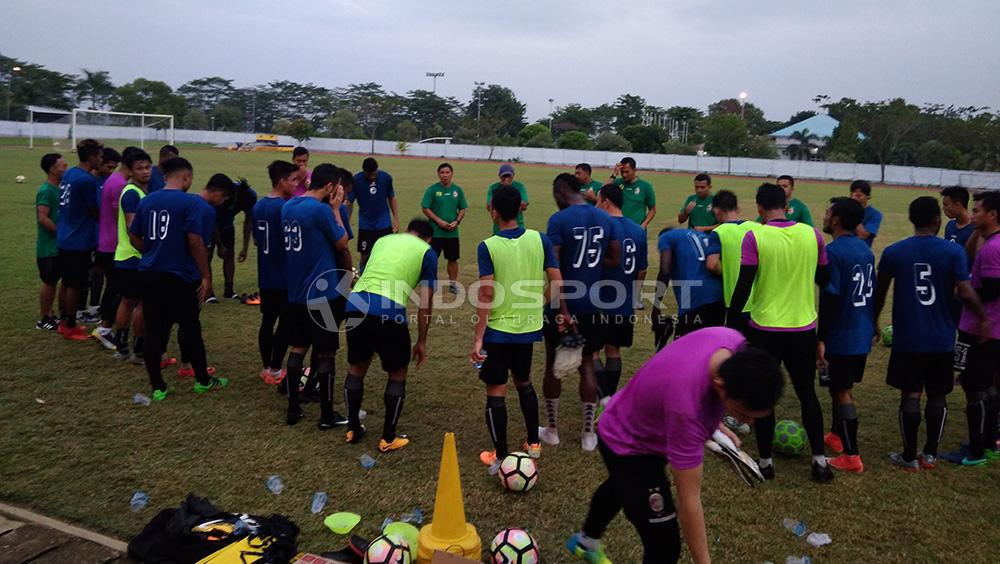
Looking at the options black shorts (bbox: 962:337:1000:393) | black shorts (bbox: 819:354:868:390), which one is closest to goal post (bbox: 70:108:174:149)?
black shorts (bbox: 819:354:868:390)

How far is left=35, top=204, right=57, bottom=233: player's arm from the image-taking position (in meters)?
7.74

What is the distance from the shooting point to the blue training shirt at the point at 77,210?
7672mm

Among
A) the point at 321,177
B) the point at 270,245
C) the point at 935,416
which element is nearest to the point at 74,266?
the point at 270,245

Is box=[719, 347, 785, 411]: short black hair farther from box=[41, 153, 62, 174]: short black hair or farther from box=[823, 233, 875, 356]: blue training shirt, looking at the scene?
box=[41, 153, 62, 174]: short black hair

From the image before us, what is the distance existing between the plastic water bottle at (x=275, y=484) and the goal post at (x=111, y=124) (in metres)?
38.3

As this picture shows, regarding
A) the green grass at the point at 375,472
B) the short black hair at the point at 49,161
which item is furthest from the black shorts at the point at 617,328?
the short black hair at the point at 49,161

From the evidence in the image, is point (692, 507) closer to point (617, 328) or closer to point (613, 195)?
point (617, 328)

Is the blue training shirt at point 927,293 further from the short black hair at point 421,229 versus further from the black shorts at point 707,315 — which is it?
the short black hair at point 421,229

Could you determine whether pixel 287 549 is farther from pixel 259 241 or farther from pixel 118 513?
pixel 259 241

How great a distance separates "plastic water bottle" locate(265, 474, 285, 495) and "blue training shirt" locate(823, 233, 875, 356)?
427cm

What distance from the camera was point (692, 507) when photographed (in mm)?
2822

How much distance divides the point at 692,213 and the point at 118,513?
26.4 feet

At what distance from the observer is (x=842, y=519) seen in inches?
179

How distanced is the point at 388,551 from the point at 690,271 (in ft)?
13.1
